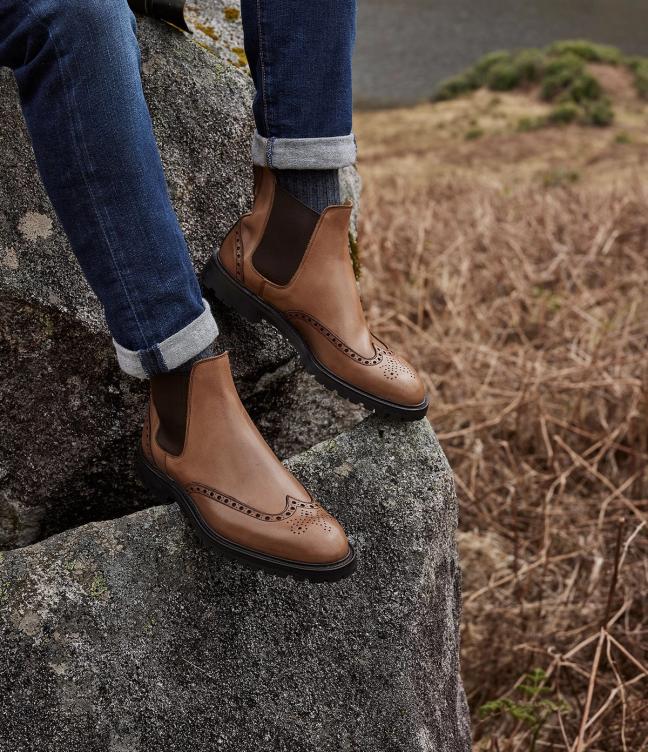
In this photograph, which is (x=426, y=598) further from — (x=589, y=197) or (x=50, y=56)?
(x=589, y=197)

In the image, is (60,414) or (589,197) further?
(589,197)

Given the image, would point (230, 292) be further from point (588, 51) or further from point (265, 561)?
point (588, 51)

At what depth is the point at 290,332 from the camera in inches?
50.8

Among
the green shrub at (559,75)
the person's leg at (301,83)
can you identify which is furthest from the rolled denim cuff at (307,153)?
the green shrub at (559,75)

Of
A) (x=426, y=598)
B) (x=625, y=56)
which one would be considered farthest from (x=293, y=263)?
(x=625, y=56)

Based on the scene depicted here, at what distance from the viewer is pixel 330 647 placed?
123 centimetres

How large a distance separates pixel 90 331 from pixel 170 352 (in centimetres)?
31

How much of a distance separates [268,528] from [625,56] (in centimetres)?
2702

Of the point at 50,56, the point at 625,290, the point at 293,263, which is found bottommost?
the point at 625,290

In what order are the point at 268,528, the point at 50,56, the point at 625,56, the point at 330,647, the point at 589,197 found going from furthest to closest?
1. the point at 625,56
2. the point at 589,197
3. the point at 330,647
4. the point at 268,528
5. the point at 50,56

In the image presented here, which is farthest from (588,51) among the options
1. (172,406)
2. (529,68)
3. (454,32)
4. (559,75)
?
(172,406)

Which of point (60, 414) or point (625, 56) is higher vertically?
point (60, 414)

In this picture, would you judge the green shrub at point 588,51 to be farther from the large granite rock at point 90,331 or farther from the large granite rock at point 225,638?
the large granite rock at point 225,638

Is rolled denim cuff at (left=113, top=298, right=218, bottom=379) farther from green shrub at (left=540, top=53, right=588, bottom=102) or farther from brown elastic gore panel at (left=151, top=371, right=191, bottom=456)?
green shrub at (left=540, top=53, right=588, bottom=102)
